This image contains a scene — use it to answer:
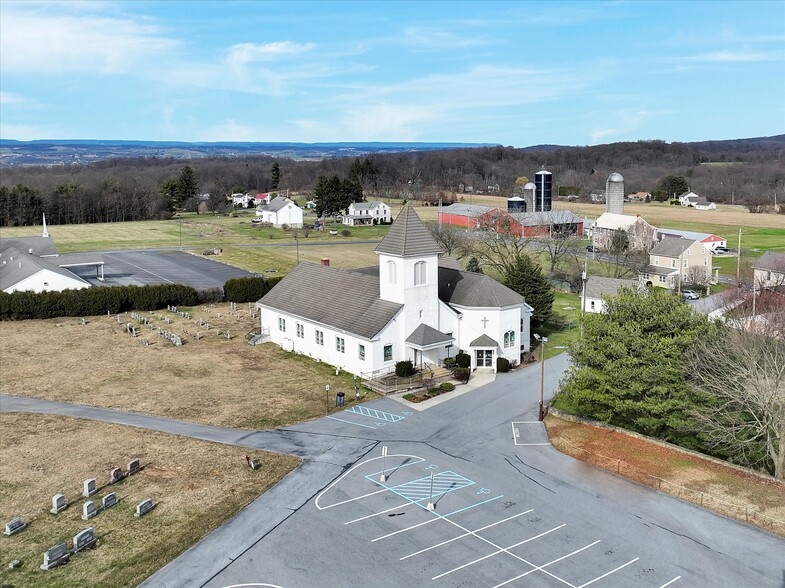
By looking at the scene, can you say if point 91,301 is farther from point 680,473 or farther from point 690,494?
point 690,494

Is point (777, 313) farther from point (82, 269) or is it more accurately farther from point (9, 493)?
point (82, 269)

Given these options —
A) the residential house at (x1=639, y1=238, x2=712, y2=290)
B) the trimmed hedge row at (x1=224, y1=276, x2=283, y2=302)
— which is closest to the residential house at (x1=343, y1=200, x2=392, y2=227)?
the trimmed hedge row at (x1=224, y1=276, x2=283, y2=302)

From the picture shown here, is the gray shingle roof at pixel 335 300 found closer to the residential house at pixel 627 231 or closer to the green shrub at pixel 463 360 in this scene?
the green shrub at pixel 463 360

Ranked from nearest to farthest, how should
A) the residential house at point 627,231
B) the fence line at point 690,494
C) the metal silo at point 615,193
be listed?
1. the fence line at point 690,494
2. the residential house at point 627,231
3. the metal silo at point 615,193

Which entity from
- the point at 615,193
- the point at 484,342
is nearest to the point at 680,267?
the point at 484,342

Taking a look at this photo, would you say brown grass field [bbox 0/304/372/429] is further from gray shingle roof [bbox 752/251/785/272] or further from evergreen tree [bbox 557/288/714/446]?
gray shingle roof [bbox 752/251/785/272]

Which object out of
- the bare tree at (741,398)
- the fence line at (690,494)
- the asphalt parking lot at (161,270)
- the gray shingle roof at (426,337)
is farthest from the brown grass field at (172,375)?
the asphalt parking lot at (161,270)
